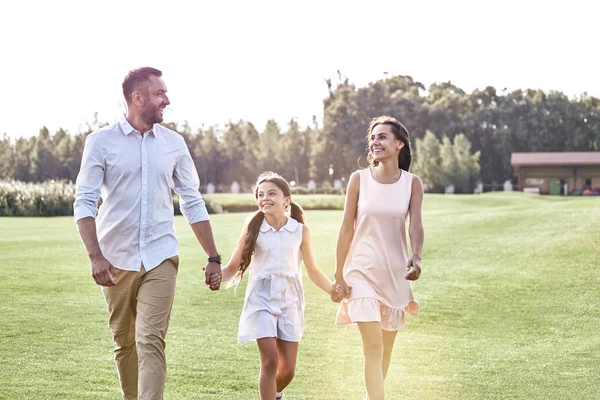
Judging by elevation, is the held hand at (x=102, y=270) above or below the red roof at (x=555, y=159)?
below

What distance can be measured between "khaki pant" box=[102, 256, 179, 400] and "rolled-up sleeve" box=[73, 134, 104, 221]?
461 millimetres

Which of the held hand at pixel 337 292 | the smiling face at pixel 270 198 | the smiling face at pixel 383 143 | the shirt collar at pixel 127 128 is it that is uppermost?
the shirt collar at pixel 127 128

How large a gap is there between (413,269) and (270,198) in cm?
106

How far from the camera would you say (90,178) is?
5.55m

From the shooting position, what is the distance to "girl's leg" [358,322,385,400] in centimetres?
617

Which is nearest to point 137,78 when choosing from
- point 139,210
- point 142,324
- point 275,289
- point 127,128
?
point 127,128

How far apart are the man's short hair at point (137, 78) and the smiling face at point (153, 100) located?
0.03 m

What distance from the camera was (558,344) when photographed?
39.0ft

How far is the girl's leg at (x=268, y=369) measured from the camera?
588 centimetres

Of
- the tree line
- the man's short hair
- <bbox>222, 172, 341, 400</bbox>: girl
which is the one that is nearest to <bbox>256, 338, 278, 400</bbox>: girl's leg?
<bbox>222, 172, 341, 400</bbox>: girl

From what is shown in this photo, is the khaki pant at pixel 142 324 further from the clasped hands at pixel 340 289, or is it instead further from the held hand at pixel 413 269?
the held hand at pixel 413 269

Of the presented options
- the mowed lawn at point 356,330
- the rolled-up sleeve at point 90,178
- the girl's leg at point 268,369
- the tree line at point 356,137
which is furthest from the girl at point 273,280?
the tree line at point 356,137

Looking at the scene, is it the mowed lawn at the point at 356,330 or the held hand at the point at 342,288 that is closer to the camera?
the held hand at the point at 342,288

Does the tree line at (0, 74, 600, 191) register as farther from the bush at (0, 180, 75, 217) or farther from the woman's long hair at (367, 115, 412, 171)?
the woman's long hair at (367, 115, 412, 171)
